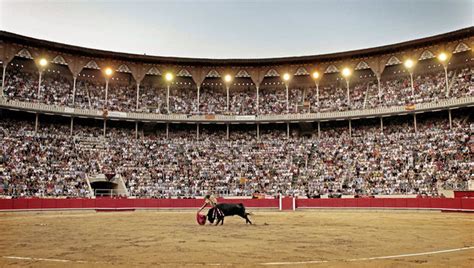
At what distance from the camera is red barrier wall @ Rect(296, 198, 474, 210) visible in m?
28.6

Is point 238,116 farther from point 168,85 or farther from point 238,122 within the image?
point 168,85

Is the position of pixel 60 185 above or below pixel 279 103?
below

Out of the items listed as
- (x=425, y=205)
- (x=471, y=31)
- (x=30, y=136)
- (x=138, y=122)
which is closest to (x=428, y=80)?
(x=471, y=31)

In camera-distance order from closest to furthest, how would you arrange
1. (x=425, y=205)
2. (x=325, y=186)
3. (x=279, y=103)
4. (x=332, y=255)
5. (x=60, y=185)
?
1. (x=332, y=255)
2. (x=425, y=205)
3. (x=60, y=185)
4. (x=325, y=186)
5. (x=279, y=103)

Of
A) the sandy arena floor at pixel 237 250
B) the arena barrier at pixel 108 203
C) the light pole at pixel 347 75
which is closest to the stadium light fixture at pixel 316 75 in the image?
the light pole at pixel 347 75

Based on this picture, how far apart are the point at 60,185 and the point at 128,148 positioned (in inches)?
368

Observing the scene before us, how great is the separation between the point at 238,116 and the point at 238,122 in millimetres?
692

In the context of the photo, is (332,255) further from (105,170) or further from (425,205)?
(105,170)

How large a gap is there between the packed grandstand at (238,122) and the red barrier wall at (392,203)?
11.7 feet

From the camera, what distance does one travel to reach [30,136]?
40.1m

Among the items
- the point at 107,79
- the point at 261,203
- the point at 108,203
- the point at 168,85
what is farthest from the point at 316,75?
the point at 108,203

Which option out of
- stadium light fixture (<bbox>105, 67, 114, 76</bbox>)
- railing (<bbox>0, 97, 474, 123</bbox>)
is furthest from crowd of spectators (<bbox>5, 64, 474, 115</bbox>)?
stadium light fixture (<bbox>105, 67, 114, 76</bbox>)

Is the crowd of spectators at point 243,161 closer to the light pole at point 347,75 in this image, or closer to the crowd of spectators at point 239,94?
the crowd of spectators at point 239,94

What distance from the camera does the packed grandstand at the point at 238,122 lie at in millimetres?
37938
